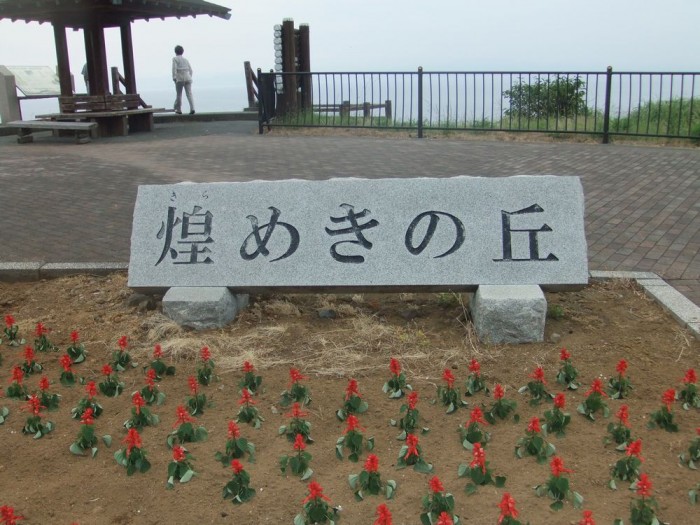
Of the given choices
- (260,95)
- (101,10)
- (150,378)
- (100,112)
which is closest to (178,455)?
(150,378)

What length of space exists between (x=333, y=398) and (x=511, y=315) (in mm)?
1234

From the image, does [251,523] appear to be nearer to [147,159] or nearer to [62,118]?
[147,159]

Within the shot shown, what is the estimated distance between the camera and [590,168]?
10.3 meters

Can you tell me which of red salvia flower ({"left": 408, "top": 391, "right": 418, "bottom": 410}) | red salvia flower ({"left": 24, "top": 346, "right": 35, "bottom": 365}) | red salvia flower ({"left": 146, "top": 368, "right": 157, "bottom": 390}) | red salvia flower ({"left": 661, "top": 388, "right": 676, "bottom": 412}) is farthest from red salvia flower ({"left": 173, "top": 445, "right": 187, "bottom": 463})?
red salvia flower ({"left": 661, "top": 388, "right": 676, "bottom": 412})

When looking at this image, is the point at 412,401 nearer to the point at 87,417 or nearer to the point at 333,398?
the point at 333,398

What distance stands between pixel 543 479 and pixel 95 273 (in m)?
4.10

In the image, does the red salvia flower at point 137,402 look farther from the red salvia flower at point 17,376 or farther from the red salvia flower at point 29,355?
the red salvia flower at point 29,355

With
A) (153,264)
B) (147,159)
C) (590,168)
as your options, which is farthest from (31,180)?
(590,168)

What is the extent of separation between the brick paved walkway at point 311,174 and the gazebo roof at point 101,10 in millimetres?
2623

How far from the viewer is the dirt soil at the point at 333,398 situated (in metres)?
2.96

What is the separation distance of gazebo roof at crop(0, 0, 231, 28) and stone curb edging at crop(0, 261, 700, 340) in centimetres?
1031

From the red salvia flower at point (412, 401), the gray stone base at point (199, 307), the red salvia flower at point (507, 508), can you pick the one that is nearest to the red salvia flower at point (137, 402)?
the gray stone base at point (199, 307)

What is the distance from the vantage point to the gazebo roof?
14.9 metres

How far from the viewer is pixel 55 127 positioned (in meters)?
14.5
